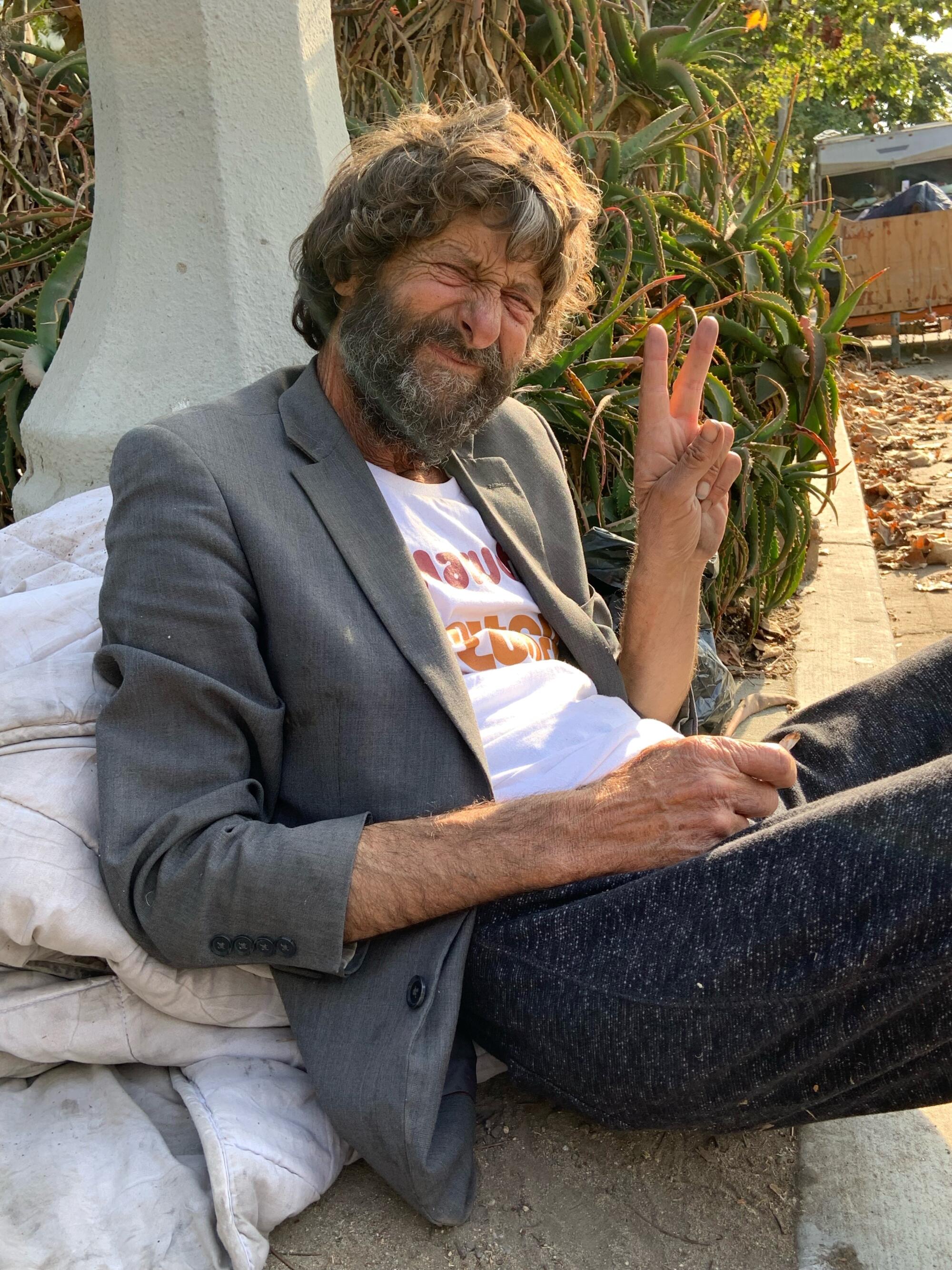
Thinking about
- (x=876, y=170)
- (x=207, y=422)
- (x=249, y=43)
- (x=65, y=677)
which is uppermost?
(x=249, y=43)

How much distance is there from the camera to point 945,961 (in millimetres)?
1311

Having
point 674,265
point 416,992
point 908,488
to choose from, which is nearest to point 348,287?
point 416,992

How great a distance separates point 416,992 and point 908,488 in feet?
18.4

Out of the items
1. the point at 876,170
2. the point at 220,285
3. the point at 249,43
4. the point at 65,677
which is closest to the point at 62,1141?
the point at 65,677

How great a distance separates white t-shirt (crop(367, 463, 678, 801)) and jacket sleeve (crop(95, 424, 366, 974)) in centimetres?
34

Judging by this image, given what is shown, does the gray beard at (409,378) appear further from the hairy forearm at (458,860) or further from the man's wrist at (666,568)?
the hairy forearm at (458,860)

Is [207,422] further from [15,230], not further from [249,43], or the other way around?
[15,230]

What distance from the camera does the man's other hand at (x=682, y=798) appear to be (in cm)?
159

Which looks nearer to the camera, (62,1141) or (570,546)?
(62,1141)

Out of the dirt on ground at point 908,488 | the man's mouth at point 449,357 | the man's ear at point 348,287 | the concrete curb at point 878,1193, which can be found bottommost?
the dirt on ground at point 908,488

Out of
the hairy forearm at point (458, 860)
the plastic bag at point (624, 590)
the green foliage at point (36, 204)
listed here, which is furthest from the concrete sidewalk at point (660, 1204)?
the green foliage at point (36, 204)

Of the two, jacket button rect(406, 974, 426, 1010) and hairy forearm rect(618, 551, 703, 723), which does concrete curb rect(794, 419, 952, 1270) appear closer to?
jacket button rect(406, 974, 426, 1010)

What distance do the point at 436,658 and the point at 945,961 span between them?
77 cm

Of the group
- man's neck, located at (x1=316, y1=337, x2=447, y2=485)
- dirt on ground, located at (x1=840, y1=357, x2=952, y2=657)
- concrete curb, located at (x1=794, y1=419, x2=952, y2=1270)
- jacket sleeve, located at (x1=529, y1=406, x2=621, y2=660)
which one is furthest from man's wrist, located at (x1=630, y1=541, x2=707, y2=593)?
dirt on ground, located at (x1=840, y1=357, x2=952, y2=657)
